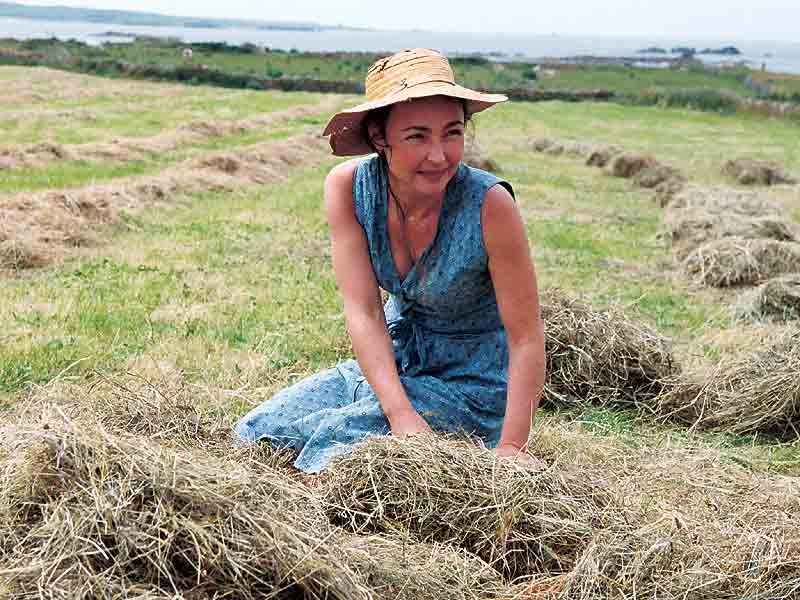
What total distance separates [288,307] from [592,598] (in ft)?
12.6

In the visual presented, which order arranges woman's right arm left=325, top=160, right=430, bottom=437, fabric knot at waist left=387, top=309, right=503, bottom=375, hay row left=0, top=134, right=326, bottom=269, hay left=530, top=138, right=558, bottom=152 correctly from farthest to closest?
1. hay left=530, top=138, right=558, bottom=152
2. hay row left=0, top=134, right=326, bottom=269
3. fabric knot at waist left=387, top=309, right=503, bottom=375
4. woman's right arm left=325, top=160, right=430, bottom=437

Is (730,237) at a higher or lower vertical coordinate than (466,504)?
lower

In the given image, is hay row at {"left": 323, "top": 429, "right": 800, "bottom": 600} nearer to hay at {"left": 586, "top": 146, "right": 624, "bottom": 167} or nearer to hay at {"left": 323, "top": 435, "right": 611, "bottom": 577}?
hay at {"left": 323, "top": 435, "right": 611, "bottom": 577}

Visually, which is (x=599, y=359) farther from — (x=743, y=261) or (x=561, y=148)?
(x=561, y=148)

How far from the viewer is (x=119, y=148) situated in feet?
44.3

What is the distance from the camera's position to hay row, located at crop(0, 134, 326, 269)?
6.62 metres

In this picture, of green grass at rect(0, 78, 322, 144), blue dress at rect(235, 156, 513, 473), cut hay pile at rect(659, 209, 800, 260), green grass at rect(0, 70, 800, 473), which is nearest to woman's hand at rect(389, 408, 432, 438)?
blue dress at rect(235, 156, 513, 473)

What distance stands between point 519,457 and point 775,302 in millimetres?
3719

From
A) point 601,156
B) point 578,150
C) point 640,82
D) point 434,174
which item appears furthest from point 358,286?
point 640,82

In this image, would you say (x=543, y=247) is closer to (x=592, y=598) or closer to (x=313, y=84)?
(x=592, y=598)

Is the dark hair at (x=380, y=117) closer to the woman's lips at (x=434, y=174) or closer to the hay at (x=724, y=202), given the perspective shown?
the woman's lips at (x=434, y=174)

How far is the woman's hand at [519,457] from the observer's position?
8.93 ft

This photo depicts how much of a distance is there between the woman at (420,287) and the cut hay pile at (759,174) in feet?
43.9

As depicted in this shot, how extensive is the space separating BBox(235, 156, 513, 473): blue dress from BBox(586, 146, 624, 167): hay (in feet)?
46.7
